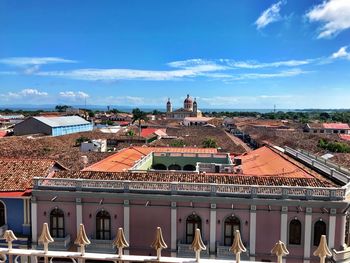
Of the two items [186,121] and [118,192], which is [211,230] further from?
[186,121]

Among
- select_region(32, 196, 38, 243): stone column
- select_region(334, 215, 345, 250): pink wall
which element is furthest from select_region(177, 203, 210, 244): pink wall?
select_region(32, 196, 38, 243): stone column

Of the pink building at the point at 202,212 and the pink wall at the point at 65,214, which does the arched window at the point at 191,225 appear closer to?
the pink building at the point at 202,212

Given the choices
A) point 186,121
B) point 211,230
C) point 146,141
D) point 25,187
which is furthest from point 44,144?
point 186,121

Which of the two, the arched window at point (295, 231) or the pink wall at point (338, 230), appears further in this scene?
the arched window at point (295, 231)

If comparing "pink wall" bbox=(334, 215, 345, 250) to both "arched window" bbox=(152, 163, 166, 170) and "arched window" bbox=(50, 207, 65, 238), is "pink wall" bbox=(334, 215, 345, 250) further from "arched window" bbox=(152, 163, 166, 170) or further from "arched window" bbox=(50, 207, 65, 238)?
"arched window" bbox=(152, 163, 166, 170)

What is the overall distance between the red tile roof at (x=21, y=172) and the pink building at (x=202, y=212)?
5.25 ft

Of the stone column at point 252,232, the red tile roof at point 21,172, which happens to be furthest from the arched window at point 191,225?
the red tile roof at point 21,172

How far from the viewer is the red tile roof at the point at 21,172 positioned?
19.7m

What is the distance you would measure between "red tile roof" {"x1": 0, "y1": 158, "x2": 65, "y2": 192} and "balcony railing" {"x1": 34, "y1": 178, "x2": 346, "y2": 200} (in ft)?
5.15

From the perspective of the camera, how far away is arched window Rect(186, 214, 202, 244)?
60.0 feet

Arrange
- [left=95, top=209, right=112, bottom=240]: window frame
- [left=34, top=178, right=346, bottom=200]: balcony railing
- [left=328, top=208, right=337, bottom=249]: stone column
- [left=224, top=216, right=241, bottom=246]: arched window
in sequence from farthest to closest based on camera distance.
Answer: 1. [left=95, top=209, right=112, bottom=240]: window frame
2. [left=224, top=216, right=241, bottom=246]: arched window
3. [left=34, top=178, right=346, bottom=200]: balcony railing
4. [left=328, top=208, right=337, bottom=249]: stone column

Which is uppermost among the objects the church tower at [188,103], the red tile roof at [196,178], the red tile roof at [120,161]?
the church tower at [188,103]

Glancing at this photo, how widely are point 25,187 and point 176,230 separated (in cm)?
949

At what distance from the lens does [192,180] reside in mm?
20312
